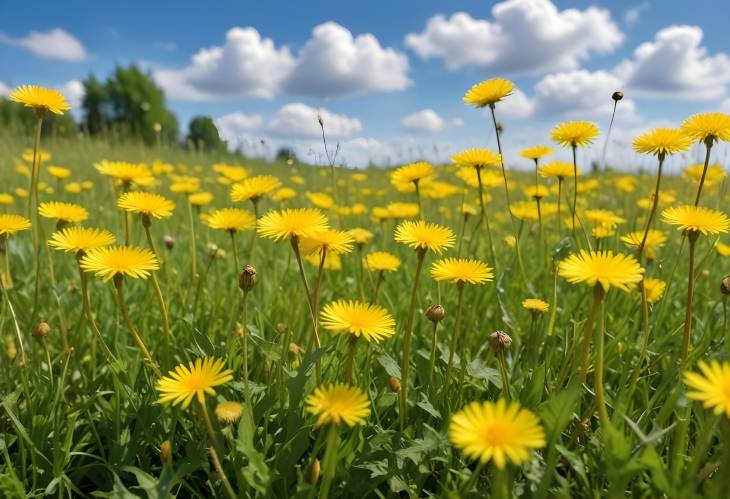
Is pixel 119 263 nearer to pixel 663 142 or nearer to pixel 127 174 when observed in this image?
pixel 127 174

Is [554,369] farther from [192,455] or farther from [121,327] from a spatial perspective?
[121,327]

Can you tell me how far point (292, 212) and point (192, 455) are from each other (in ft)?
1.75

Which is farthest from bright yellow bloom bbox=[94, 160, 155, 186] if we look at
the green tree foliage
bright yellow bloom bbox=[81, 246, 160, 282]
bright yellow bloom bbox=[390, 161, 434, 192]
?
the green tree foliage

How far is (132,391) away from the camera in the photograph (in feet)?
3.82

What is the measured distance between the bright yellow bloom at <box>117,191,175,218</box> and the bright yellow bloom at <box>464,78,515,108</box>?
3.02 feet

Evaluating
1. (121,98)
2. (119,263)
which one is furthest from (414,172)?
(121,98)

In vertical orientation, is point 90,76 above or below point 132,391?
above

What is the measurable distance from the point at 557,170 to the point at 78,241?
154 cm

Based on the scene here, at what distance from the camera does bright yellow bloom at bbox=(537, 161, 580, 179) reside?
1.78 meters

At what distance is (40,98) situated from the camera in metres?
1.25

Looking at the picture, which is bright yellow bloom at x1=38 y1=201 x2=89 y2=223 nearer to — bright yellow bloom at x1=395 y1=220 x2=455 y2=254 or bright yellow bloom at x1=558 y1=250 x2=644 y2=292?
bright yellow bloom at x1=395 y1=220 x2=455 y2=254

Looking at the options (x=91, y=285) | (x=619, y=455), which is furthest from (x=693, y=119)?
(x=91, y=285)

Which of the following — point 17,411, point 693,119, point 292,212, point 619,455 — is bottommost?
point 17,411

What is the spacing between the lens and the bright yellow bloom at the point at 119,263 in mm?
956
